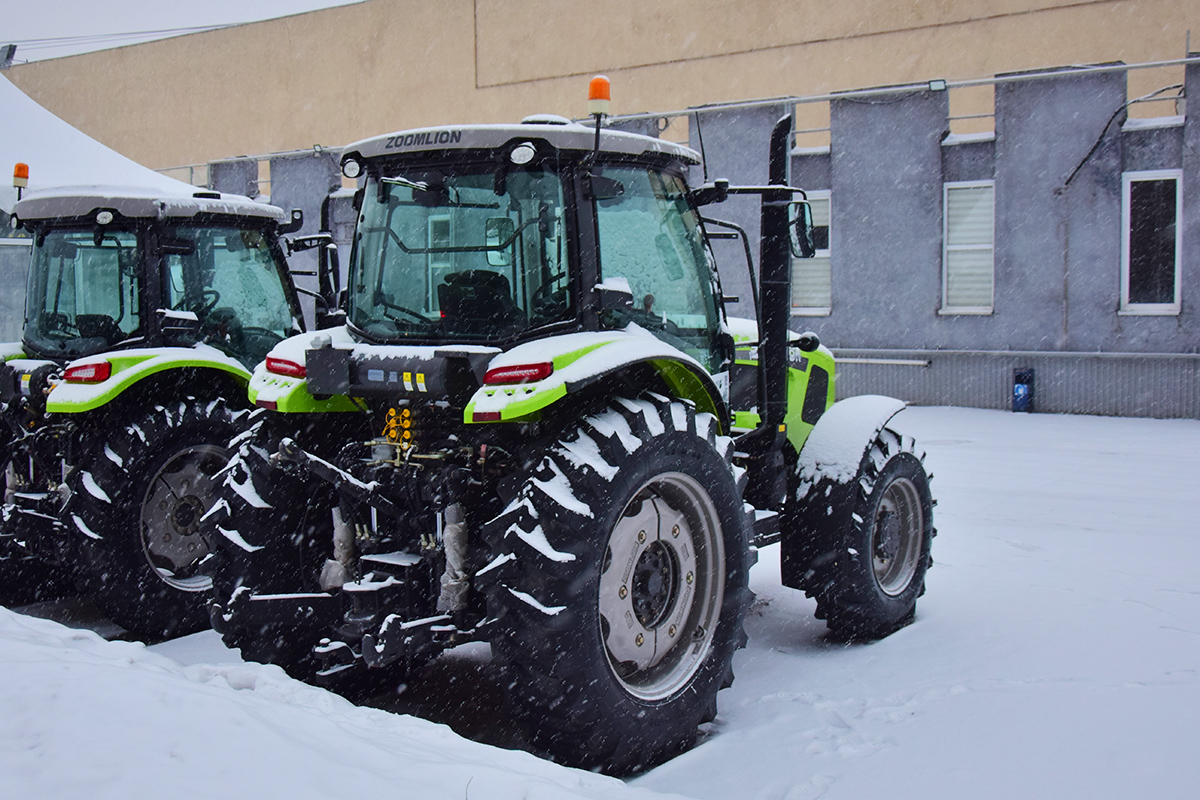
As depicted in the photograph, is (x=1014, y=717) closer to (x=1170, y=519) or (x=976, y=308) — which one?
(x=1170, y=519)

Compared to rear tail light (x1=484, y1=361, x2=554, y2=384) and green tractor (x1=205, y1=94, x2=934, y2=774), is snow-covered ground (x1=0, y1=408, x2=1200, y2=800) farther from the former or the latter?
rear tail light (x1=484, y1=361, x2=554, y2=384)

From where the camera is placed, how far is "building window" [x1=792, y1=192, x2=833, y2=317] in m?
16.5

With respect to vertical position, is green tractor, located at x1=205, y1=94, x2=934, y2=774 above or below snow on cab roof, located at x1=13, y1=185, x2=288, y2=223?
below

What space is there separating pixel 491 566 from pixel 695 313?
Answer: 5.91 feet

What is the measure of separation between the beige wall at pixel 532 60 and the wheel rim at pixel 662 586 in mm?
20233

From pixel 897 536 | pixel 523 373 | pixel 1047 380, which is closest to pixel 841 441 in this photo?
pixel 897 536

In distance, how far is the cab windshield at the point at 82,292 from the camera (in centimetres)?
640

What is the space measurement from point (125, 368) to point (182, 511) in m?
0.87

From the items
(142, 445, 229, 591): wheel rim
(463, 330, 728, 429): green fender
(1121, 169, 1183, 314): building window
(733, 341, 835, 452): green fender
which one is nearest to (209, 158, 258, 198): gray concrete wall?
(1121, 169, 1183, 314): building window

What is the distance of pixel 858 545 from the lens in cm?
527

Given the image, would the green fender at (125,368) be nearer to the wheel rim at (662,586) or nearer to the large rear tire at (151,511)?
the large rear tire at (151,511)

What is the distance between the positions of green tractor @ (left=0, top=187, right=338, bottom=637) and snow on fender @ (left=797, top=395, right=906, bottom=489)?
316 centimetres

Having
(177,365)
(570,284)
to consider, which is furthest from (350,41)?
(570,284)

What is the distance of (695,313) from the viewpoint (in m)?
4.89
